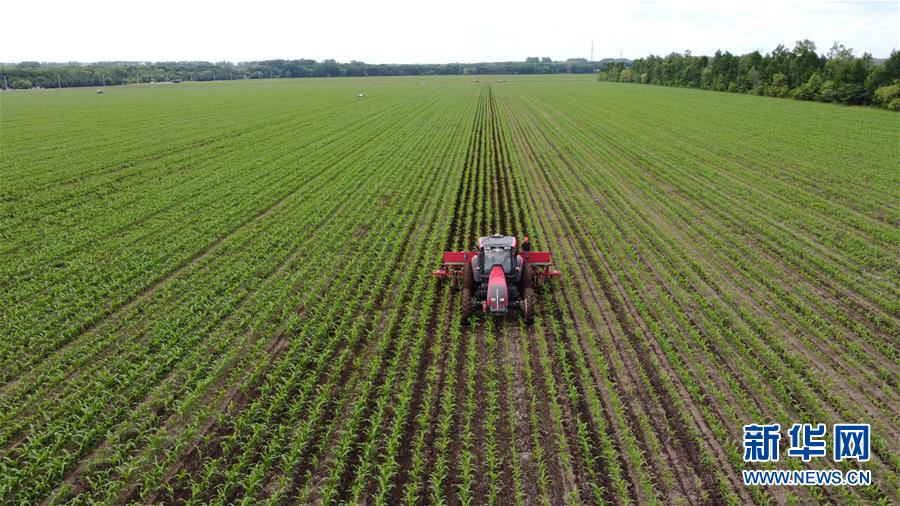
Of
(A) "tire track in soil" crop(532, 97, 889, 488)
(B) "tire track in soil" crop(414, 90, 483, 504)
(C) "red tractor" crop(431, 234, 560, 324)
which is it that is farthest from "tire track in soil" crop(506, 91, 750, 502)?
(B) "tire track in soil" crop(414, 90, 483, 504)

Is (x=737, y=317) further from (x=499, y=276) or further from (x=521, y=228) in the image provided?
(x=521, y=228)

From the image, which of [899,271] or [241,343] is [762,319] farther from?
[241,343]

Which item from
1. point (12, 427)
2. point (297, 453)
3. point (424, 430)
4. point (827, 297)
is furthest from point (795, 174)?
→ point (12, 427)

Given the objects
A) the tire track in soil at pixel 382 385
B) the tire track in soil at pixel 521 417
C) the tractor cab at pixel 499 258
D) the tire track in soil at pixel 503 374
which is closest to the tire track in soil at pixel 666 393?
the tire track in soil at pixel 521 417

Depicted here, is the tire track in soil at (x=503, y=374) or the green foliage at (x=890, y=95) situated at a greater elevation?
the green foliage at (x=890, y=95)

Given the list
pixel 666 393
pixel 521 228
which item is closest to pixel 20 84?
pixel 521 228

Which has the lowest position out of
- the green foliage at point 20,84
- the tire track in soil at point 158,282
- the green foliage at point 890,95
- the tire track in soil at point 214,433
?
the tire track in soil at point 214,433

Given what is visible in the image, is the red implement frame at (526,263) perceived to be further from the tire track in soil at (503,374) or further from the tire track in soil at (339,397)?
the tire track in soil at (503,374)

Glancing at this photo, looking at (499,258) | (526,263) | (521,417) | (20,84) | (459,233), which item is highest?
(20,84)
